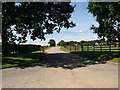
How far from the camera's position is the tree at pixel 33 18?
13.5m

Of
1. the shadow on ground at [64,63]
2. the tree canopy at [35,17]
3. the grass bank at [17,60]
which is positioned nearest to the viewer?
the shadow on ground at [64,63]

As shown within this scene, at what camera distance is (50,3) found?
1536cm

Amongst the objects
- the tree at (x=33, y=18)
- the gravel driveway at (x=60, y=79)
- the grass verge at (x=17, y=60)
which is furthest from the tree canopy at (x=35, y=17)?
the gravel driveway at (x=60, y=79)

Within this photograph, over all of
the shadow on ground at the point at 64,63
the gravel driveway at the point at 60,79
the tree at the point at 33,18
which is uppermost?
the tree at the point at 33,18

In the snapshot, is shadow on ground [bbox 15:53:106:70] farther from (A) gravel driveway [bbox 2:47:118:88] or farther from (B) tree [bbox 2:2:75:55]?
(B) tree [bbox 2:2:75:55]

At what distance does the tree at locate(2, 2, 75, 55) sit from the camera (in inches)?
533

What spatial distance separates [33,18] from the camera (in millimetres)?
14320

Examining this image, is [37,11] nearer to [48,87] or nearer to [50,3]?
[50,3]

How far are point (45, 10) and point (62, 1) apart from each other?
303cm

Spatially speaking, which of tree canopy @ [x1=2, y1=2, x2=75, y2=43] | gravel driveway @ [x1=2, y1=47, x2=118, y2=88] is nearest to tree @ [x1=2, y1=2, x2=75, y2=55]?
tree canopy @ [x1=2, y1=2, x2=75, y2=43]

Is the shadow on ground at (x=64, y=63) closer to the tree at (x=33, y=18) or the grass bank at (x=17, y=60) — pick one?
the grass bank at (x=17, y=60)

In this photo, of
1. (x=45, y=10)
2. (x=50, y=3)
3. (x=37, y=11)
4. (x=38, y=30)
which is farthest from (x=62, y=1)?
(x=38, y=30)

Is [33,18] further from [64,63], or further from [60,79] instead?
[60,79]

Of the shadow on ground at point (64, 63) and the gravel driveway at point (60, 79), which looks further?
the shadow on ground at point (64, 63)
